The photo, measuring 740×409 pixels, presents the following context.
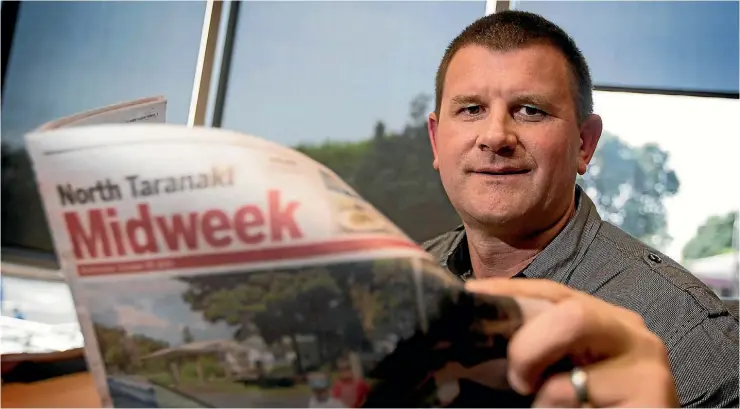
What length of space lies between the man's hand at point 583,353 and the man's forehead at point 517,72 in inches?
24.6

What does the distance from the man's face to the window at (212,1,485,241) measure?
132cm

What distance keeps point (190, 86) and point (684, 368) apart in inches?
89.9

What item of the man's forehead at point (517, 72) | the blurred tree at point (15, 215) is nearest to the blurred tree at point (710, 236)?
the man's forehead at point (517, 72)

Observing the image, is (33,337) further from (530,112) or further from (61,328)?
(530,112)

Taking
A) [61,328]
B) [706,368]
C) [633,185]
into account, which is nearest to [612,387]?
[706,368]

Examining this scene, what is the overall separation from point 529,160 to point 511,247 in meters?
0.18

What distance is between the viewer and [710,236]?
7.14 ft

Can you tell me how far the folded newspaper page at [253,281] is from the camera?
0.33m

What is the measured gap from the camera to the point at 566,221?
→ 3.27ft

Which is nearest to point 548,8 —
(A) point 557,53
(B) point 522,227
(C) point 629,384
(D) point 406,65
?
(D) point 406,65

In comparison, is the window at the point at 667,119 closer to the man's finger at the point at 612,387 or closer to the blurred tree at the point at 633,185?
the blurred tree at the point at 633,185

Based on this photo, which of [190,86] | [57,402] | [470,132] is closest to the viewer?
[57,402]

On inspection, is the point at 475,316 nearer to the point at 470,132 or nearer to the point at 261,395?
the point at 261,395

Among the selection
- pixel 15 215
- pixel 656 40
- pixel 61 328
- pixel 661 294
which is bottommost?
pixel 61 328
